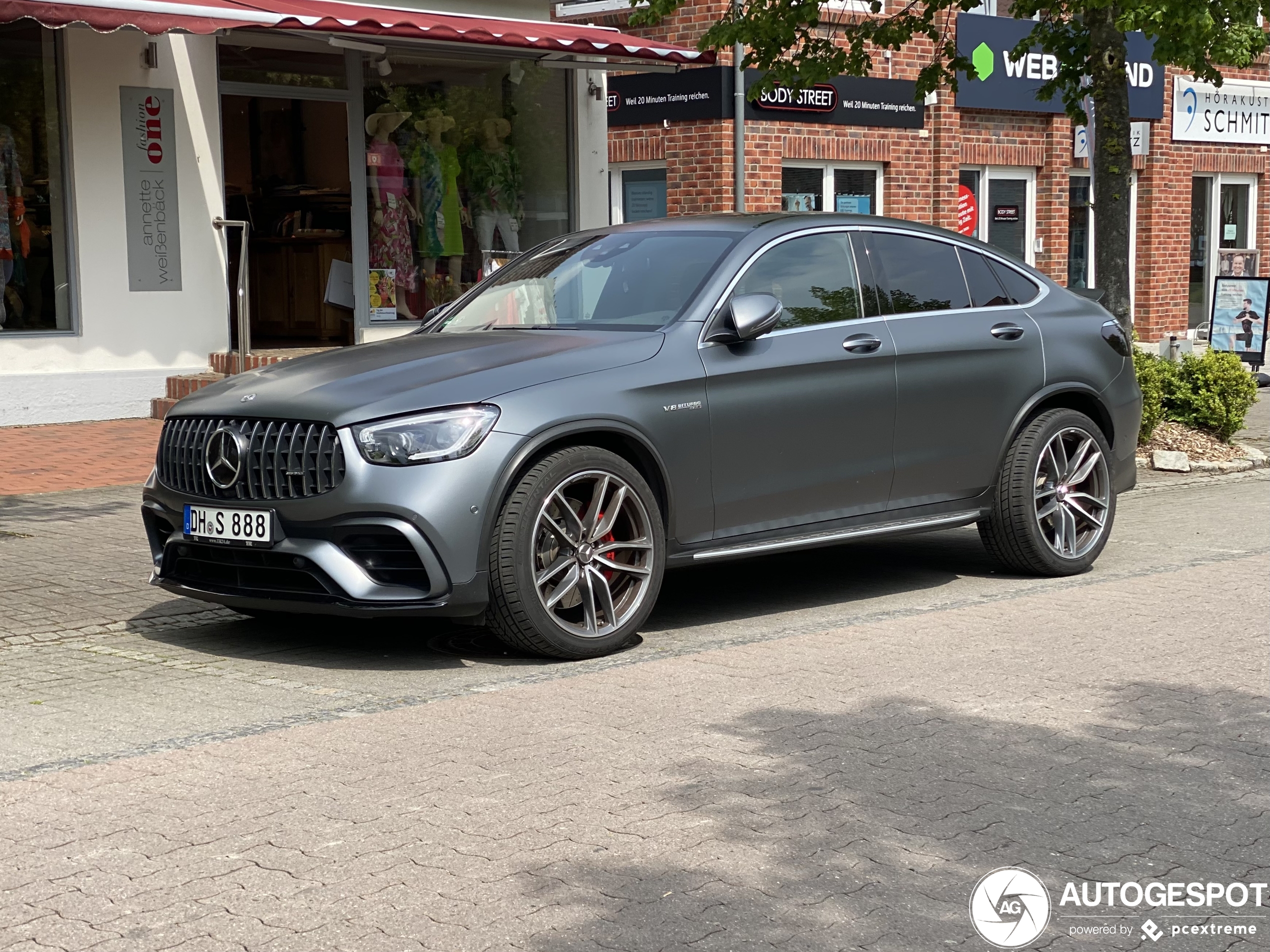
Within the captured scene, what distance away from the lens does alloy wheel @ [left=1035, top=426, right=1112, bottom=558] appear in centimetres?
808

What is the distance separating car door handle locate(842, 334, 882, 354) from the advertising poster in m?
10.1

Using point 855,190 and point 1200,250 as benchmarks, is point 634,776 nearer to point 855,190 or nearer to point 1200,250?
point 855,190

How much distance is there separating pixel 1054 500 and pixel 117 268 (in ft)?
30.6

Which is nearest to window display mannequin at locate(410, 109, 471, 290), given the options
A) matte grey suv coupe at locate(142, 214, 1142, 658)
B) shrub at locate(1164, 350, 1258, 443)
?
shrub at locate(1164, 350, 1258, 443)

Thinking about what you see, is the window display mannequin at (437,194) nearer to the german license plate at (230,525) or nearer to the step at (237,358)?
the step at (237,358)

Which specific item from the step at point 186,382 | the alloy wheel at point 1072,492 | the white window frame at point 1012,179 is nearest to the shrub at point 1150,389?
the alloy wheel at point 1072,492

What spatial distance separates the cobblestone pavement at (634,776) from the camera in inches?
149

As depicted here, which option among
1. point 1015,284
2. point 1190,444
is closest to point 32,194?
point 1015,284

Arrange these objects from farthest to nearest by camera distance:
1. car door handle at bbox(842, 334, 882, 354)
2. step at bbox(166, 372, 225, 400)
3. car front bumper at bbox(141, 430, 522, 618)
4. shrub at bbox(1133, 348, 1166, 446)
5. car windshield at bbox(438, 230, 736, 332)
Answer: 1. step at bbox(166, 372, 225, 400)
2. shrub at bbox(1133, 348, 1166, 446)
3. car door handle at bbox(842, 334, 882, 354)
4. car windshield at bbox(438, 230, 736, 332)
5. car front bumper at bbox(141, 430, 522, 618)

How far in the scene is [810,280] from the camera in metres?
7.37

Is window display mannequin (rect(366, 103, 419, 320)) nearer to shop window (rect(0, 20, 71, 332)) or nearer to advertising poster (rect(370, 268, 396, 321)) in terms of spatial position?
advertising poster (rect(370, 268, 396, 321))

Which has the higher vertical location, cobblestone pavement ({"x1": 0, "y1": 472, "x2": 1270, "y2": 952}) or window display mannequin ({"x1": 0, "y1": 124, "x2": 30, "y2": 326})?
window display mannequin ({"x1": 0, "y1": 124, "x2": 30, "y2": 326})

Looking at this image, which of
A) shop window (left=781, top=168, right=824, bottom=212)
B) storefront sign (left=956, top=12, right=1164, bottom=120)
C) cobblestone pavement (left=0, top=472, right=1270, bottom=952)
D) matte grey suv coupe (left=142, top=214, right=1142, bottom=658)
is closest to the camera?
cobblestone pavement (left=0, top=472, right=1270, bottom=952)

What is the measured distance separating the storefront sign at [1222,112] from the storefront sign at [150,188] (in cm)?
1702
